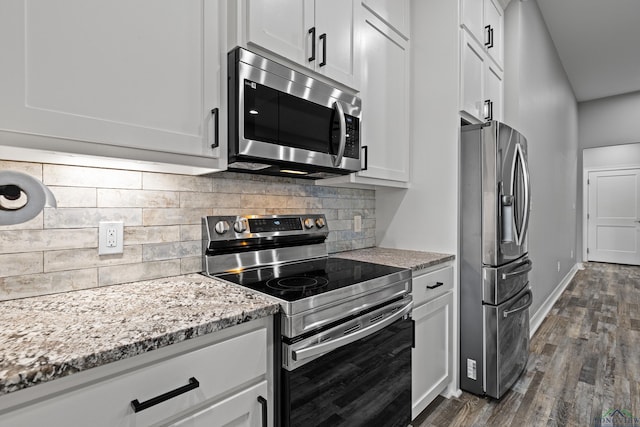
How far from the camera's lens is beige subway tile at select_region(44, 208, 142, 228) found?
116 centimetres

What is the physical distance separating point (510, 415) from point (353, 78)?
2064 mm

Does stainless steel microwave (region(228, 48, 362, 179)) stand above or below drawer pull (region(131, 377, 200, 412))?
above

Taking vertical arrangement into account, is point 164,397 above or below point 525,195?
below

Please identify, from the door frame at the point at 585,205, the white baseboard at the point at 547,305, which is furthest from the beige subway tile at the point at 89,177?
the door frame at the point at 585,205

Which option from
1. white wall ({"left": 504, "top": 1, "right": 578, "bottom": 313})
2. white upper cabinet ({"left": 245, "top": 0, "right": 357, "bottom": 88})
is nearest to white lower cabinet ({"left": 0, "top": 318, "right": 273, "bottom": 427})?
white upper cabinet ({"left": 245, "top": 0, "right": 357, "bottom": 88})

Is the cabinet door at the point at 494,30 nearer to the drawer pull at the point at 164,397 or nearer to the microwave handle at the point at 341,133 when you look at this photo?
the microwave handle at the point at 341,133

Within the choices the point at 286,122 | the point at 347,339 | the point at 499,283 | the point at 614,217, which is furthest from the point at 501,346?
the point at 614,217

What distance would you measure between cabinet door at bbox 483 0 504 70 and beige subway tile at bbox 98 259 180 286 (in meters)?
2.58

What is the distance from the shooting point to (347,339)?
1266 mm

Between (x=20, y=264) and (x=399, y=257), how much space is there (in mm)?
1725

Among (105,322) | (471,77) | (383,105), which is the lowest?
(105,322)

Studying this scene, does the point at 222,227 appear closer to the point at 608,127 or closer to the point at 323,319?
the point at 323,319

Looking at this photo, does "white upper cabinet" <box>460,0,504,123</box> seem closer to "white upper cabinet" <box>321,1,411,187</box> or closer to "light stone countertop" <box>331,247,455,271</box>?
"white upper cabinet" <box>321,1,411,187</box>

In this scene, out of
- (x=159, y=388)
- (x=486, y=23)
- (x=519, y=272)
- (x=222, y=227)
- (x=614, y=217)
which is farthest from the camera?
(x=614, y=217)
